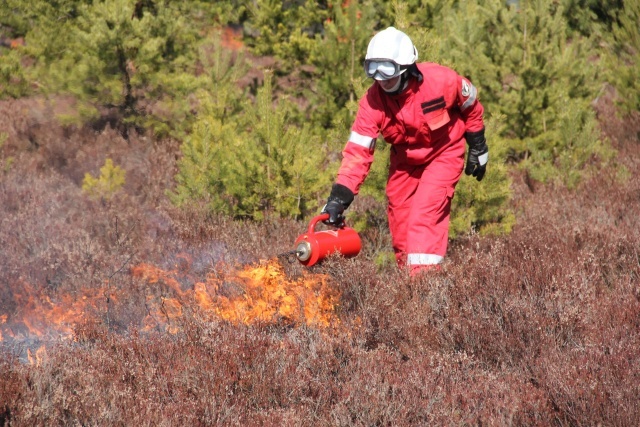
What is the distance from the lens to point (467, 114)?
5.11m

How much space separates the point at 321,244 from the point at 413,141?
0.96 m

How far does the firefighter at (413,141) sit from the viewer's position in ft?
15.0

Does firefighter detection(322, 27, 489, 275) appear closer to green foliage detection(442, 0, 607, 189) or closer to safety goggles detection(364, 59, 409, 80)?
safety goggles detection(364, 59, 409, 80)

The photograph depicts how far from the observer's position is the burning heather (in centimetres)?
454

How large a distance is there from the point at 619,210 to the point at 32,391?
201 inches

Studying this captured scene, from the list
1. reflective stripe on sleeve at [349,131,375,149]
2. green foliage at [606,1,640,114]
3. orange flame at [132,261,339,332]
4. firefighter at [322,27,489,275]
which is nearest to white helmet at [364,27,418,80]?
firefighter at [322,27,489,275]

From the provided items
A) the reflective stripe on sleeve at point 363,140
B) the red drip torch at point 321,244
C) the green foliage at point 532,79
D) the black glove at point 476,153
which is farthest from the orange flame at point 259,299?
the green foliage at point 532,79

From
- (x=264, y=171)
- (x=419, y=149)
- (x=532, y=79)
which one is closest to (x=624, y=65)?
(x=532, y=79)

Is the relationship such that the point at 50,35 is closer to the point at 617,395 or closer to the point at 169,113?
the point at 169,113

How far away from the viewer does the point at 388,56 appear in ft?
14.7

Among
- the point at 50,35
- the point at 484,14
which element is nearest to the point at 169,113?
the point at 50,35

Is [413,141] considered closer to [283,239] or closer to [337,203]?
[337,203]

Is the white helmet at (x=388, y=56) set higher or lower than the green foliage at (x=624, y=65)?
higher

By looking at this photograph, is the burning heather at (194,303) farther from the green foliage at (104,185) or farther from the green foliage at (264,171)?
the green foliage at (104,185)
